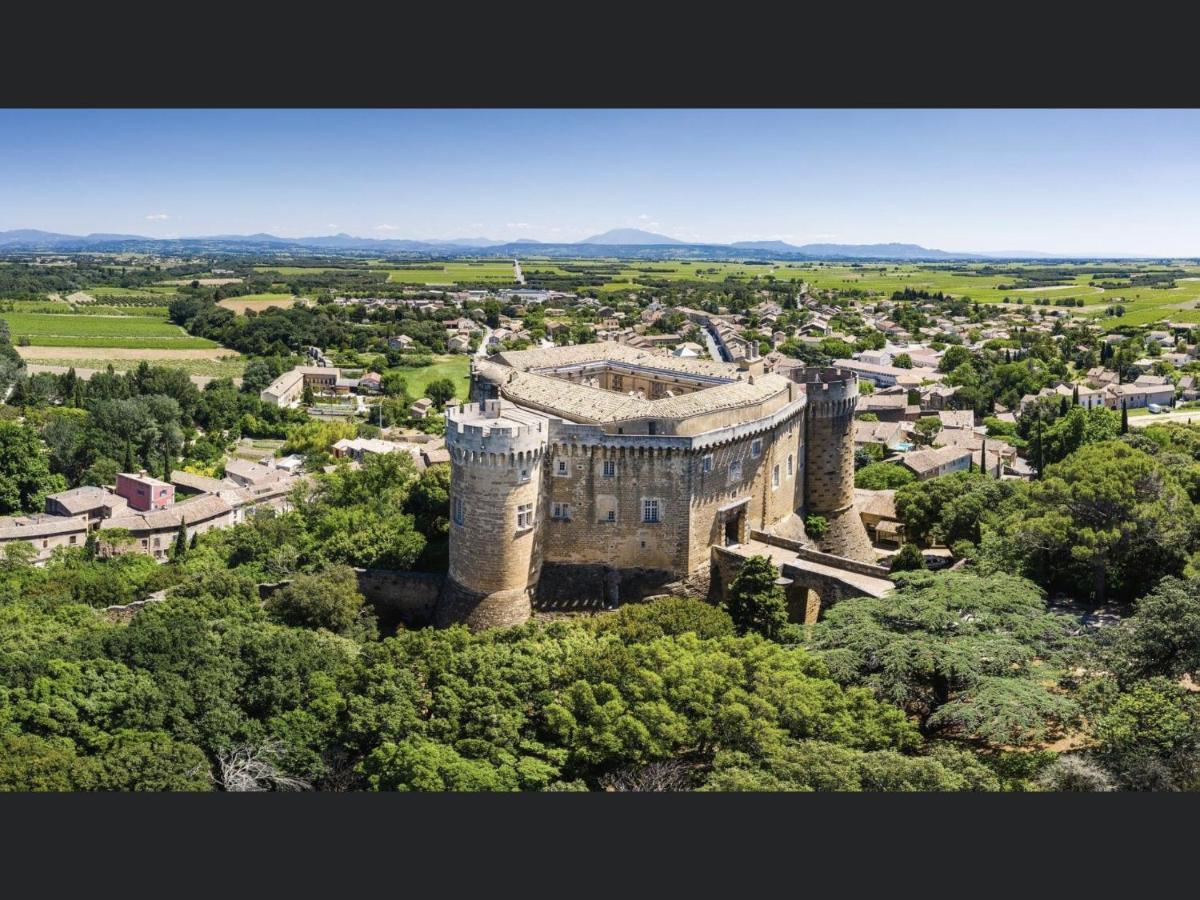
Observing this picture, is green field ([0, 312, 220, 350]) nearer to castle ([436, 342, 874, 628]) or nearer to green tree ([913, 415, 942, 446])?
green tree ([913, 415, 942, 446])

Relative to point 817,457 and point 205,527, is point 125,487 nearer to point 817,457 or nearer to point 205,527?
point 205,527

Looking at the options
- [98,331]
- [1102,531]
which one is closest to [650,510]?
[1102,531]

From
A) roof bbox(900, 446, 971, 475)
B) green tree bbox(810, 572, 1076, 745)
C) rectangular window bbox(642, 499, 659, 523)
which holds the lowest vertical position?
roof bbox(900, 446, 971, 475)

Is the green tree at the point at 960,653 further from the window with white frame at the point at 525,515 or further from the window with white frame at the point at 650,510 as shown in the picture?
the window with white frame at the point at 525,515

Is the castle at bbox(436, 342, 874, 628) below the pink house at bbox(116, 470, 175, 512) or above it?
above

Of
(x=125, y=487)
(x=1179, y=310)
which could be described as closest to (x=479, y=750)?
(x=125, y=487)

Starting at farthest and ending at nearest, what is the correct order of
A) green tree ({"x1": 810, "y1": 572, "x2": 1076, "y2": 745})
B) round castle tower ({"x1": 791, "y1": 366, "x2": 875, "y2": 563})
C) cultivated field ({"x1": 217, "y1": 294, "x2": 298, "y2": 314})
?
1. cultivated field ({"x1": 217, "y1": 294, "x2": 298, "y2": 314})
2. round castle tower ({"x1": 791, "y1": 366, "x2": 875, "y2": 563})
3. green tree ({"x1": 810, "y1": 572, "x2": 1076, "y2": 745})

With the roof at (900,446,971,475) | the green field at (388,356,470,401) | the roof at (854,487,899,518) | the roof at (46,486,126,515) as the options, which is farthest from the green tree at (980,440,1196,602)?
→ the green field at (388,356,470,401)
